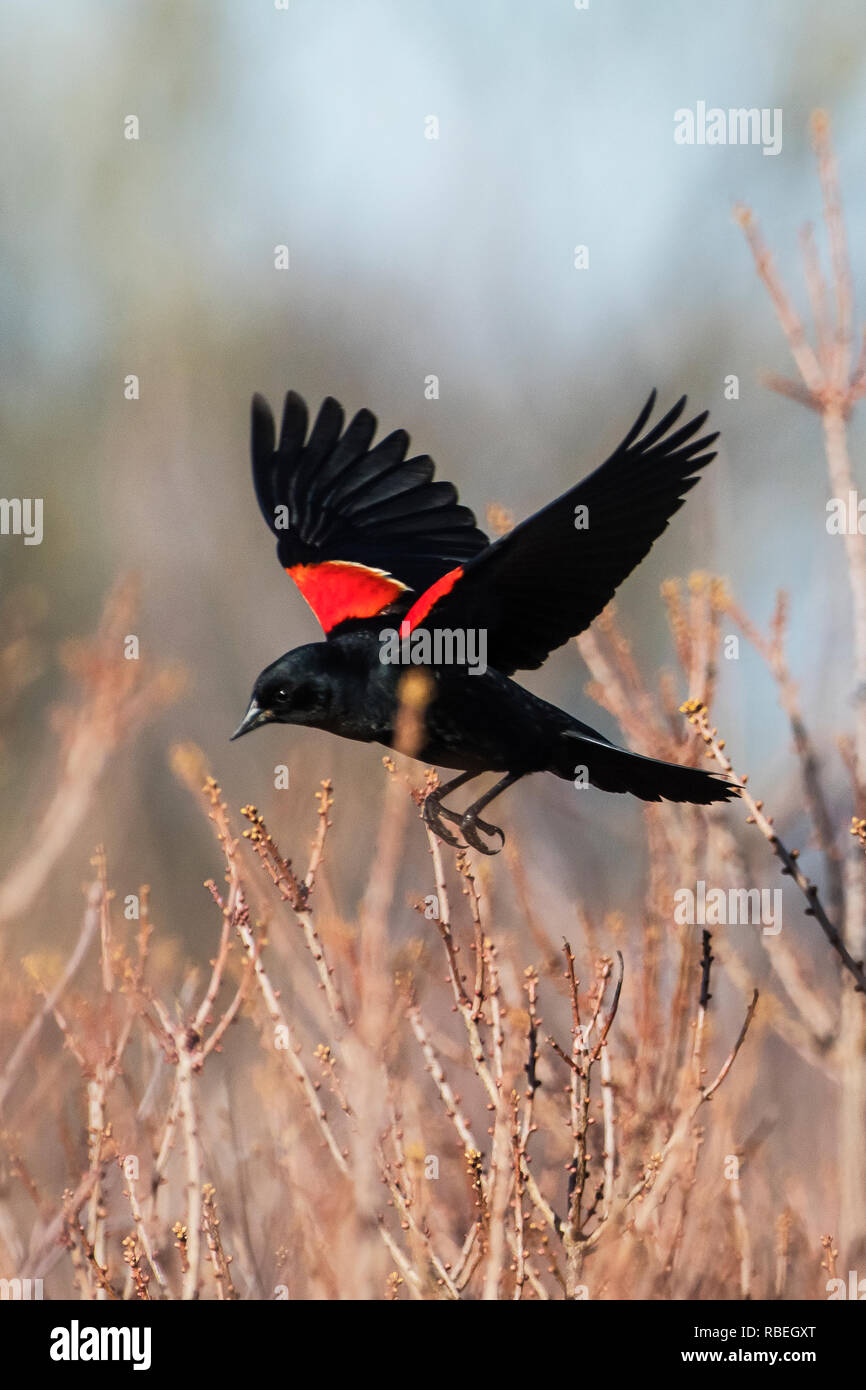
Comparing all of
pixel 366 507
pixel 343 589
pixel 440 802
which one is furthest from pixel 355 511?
pixel 440 802

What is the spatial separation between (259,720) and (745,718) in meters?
1.22

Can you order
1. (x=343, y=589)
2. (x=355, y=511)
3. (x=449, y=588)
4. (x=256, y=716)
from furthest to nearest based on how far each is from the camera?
(x=355, y=511), (x=343, y=589), (x=256, y=716), (x=449, y=588)

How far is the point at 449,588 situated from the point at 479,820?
59 cm

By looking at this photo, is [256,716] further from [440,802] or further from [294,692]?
[440,802]

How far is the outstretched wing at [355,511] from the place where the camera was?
379 cm

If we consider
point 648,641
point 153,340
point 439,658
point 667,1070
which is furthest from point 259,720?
point 153,340

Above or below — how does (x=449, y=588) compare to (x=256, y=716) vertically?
above

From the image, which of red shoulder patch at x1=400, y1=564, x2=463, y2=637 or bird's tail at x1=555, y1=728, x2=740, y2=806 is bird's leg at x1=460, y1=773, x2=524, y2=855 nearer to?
bird's tail at x1=555, y1=728, x2=740, y2=806

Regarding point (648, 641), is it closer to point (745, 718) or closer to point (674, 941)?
point (745, 718)

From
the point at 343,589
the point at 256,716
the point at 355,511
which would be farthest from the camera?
the point at 355,511

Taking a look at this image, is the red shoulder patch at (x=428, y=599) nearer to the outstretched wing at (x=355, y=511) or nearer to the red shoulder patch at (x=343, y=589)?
the red shoulder patch at (x=343, y=589)

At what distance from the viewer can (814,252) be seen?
3.04m

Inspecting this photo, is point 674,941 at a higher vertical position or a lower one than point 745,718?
lower

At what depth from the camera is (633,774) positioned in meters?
3.11
